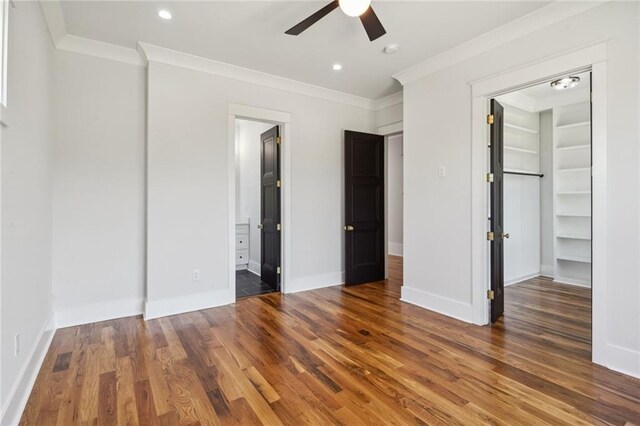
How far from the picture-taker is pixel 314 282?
4598 mm

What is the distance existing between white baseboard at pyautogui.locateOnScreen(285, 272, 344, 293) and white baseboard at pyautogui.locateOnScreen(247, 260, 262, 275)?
1.04 m

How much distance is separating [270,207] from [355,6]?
3.04m

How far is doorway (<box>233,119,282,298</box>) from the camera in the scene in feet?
14.7

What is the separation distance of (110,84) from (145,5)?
1.10 m

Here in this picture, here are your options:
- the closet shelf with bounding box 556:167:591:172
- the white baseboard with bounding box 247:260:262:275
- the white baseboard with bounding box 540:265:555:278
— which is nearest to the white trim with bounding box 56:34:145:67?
the white baseboard with bounding box 247:260:262:275

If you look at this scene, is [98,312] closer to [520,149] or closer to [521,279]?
[521,279]

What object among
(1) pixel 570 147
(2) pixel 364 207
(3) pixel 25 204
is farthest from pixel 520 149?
(3) pixel 25 204

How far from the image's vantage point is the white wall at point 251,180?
548 cm

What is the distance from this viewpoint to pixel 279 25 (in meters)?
2.94

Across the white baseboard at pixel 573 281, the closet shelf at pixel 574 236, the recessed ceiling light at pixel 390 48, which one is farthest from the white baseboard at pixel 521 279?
the recessed ceiling light at pixel 390 48

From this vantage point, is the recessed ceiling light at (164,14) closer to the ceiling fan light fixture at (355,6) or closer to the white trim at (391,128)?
the ceiling fan light fixture at (355,6)

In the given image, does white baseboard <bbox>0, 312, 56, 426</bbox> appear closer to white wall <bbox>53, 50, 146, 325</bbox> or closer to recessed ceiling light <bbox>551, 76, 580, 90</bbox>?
white wall <bbox>53, 50, 146, 325</bbox>

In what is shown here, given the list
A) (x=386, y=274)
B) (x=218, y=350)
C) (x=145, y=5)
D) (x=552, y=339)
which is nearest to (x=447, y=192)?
(x=552, y=339)

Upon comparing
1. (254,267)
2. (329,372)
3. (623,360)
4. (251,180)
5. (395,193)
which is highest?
(251,180)
